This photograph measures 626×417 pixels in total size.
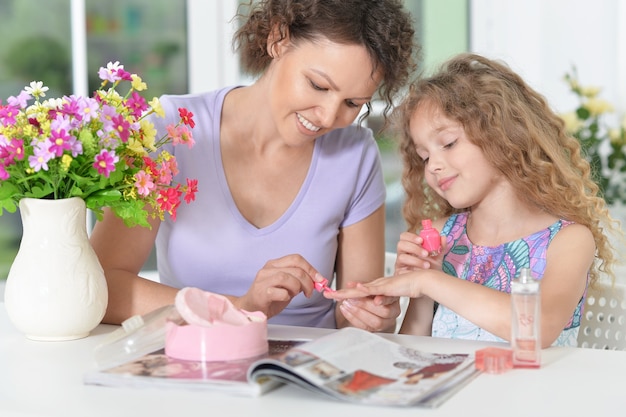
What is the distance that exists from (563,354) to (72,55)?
7.50ft

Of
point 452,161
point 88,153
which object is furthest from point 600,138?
point 88,153

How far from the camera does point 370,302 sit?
1629 millimetres

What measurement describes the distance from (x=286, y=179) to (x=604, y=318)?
2.36 feet

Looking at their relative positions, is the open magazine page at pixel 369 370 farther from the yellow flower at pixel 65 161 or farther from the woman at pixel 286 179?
the yellow flower at pixel 65 161

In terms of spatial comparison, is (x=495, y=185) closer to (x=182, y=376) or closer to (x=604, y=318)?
(x=604, y=318)

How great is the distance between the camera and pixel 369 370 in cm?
122

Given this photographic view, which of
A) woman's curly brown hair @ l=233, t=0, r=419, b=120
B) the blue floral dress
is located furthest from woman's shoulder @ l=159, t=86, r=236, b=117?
the blue floral dress

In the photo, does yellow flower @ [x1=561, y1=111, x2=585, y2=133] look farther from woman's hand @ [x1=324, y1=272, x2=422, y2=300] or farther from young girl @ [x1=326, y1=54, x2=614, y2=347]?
woman's hand @ [x1=324, y1=272, x2=422, y2=300]

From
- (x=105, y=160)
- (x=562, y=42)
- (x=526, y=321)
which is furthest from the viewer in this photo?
(x=562, y=42)

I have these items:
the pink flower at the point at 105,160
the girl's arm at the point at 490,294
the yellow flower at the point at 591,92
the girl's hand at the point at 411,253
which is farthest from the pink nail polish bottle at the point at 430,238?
the yellow flower at the point at 591,92

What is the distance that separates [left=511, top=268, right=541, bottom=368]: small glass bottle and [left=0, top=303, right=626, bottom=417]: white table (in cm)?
2

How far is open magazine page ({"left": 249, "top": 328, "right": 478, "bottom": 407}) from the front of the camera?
1.13 metres

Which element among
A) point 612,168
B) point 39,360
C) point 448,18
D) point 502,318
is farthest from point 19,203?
point 448,18

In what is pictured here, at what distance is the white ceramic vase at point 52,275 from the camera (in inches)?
57.8
